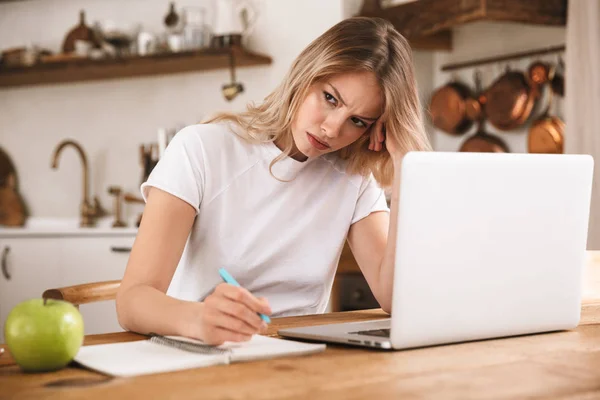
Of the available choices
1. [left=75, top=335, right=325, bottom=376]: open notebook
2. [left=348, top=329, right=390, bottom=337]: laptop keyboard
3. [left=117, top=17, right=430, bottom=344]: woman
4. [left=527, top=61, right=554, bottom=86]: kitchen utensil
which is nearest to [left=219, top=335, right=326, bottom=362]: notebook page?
[left=75, top=335, right=325, bottom=376]: open notebook

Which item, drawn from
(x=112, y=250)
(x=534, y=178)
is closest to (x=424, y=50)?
(x=112, y=250)

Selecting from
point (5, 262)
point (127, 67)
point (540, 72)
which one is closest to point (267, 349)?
point (540, 72)

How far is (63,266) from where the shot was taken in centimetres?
364

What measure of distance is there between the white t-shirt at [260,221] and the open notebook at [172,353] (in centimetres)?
49

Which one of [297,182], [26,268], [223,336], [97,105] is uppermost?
[97,105]

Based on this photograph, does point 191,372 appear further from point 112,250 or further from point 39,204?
point 39,204

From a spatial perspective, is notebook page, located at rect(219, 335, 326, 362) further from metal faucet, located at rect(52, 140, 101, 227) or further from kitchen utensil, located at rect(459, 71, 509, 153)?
metal faucet, located at rect(52, 140, 101, 227)

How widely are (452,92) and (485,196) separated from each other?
8.16 feet

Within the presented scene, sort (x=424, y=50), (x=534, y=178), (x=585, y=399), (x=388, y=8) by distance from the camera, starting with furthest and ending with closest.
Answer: (x=424, y=50) → (x=388, y=8) → (x=534, y=178) → (x=585, y=399)

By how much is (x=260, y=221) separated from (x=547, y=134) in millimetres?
1876

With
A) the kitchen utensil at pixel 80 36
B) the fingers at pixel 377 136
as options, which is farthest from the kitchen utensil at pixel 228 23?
the fingers at pixel 377 136

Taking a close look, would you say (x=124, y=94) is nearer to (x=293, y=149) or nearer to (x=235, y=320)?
(x=293, y=149)

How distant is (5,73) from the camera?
13.2 ft

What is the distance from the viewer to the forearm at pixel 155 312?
45.6 inches
